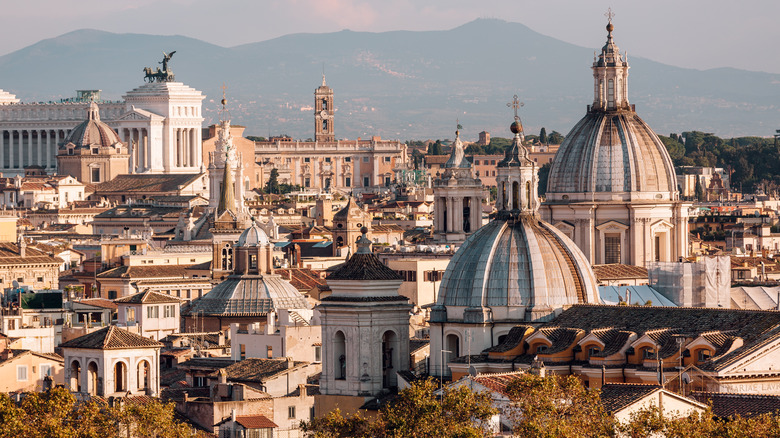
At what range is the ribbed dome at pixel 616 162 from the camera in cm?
8419

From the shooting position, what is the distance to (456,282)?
53.4m

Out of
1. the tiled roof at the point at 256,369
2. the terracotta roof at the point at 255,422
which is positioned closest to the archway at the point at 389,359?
the terracotta roof at the point at 255,422

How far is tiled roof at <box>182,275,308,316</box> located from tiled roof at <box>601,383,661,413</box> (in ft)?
109

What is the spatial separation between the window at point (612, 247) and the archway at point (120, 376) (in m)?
31.3

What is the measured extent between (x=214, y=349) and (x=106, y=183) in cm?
10050

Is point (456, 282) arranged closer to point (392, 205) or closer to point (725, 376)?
point (725, 376)

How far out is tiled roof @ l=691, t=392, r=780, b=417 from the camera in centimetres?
4362

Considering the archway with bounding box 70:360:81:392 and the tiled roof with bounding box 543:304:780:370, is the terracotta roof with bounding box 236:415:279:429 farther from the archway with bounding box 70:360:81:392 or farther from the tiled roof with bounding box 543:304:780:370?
the tiled roof with bounding box 543:304:780:370

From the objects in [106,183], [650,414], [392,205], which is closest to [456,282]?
[650,414]

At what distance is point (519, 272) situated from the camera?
174 feet

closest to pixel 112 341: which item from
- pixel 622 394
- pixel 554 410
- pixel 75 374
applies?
pixel 75 374

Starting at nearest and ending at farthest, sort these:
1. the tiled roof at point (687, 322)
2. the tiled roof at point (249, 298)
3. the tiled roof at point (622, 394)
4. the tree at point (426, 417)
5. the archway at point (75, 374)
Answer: the tiled roof at point (622, 394)
the tree at point (426, 417)
the tiled roof at point (687, 322)
the archway at point (75, 374)
the tiled roof at point (249, 298)

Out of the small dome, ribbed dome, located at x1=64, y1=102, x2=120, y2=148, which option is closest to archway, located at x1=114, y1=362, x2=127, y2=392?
the small dome

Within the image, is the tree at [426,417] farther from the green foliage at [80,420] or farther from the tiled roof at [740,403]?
the tiled roof at [740,403]
